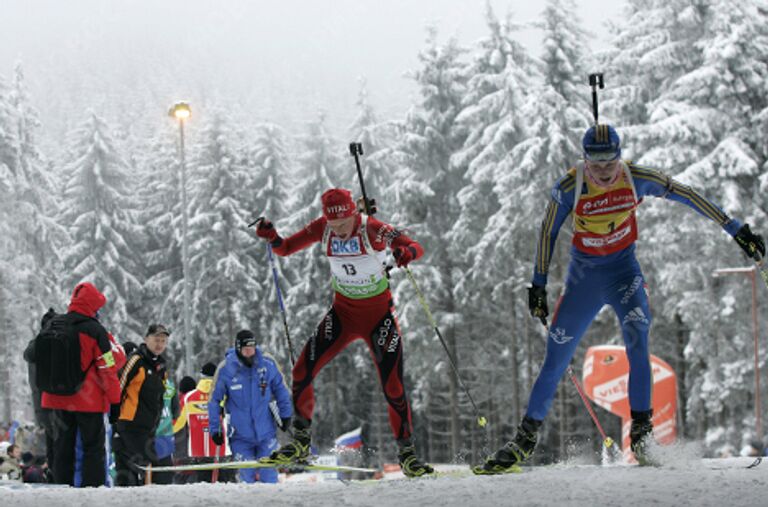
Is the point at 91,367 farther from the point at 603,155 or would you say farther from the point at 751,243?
the point at 751,243

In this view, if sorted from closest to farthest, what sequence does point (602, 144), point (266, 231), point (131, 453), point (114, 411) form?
point (602, 144)
point (266, 231)
point (114, 411)
point (131, 453)

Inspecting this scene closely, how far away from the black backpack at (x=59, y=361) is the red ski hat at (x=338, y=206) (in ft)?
8.23

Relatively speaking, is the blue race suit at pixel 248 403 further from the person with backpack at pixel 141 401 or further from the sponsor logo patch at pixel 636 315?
the sponsor logo patch at pixel 636 315

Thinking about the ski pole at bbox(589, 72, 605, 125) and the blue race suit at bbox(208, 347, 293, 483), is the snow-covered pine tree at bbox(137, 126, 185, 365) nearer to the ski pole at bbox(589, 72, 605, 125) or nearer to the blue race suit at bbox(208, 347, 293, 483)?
the blue race suit at bbox(208, 347, 293, 483)

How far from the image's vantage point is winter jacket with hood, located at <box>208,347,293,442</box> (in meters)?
9.70

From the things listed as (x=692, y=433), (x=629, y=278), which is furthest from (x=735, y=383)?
(x=629, y=278)

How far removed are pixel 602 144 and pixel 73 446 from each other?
5122 mm

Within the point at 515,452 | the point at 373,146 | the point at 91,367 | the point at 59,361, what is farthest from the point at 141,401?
the point at 373,146

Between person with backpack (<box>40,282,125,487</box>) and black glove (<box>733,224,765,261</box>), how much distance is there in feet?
16.8

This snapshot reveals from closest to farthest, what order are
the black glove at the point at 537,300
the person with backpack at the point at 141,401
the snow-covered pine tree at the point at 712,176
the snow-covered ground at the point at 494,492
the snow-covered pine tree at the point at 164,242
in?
the snow-covered ground at the point at 494,492 → the black glove at the point at 537,300 → the person with backpack at the point at 141,401 → the snow-covered pine tree at the point at 712,176 → the snow-covered pine tree at the point at 164,242

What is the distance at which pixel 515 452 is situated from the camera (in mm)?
6766

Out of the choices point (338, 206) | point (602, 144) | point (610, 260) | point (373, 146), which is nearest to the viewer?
point (602, 144)

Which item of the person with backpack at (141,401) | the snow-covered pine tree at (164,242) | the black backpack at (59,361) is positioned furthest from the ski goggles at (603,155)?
the snow-covered pine tree at (164,242)

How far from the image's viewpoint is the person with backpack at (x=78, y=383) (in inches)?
311
